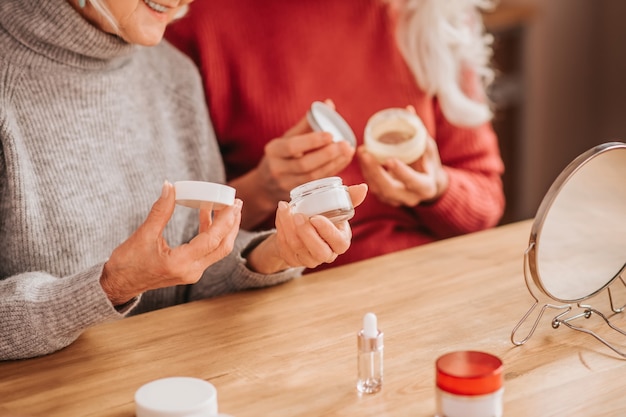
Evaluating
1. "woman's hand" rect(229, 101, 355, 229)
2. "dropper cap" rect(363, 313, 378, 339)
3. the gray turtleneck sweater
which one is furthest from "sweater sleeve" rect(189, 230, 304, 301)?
"dropper cap" rect(363, 313, 378, 339)

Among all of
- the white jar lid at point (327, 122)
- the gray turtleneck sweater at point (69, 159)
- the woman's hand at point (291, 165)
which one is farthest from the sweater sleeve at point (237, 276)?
the white jar lid at point (327, 122)

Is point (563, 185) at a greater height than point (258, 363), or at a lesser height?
greater

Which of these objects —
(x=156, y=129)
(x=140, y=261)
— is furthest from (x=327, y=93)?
(x=140, y=261)

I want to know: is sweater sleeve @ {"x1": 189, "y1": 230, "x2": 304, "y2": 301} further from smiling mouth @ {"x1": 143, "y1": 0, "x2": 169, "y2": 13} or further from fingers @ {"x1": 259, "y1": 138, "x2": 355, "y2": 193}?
smiling mouth @ {"x1": 143, "y1": 0, "x2": 169, "y2": 13}

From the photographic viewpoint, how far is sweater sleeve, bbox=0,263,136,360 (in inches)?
43.3

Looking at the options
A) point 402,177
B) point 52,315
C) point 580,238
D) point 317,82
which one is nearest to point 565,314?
point 580,238

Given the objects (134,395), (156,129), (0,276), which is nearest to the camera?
(134,395)

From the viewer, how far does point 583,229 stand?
1160 mm

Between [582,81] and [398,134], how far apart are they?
2.28m

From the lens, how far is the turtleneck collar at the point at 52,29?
50.8 inches

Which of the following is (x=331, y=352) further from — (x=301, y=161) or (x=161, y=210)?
(x=301, y=161)

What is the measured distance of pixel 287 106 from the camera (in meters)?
1.74

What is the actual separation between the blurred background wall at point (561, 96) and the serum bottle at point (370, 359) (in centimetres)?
238

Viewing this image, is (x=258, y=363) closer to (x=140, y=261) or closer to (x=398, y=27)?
(x=140, y=261)
